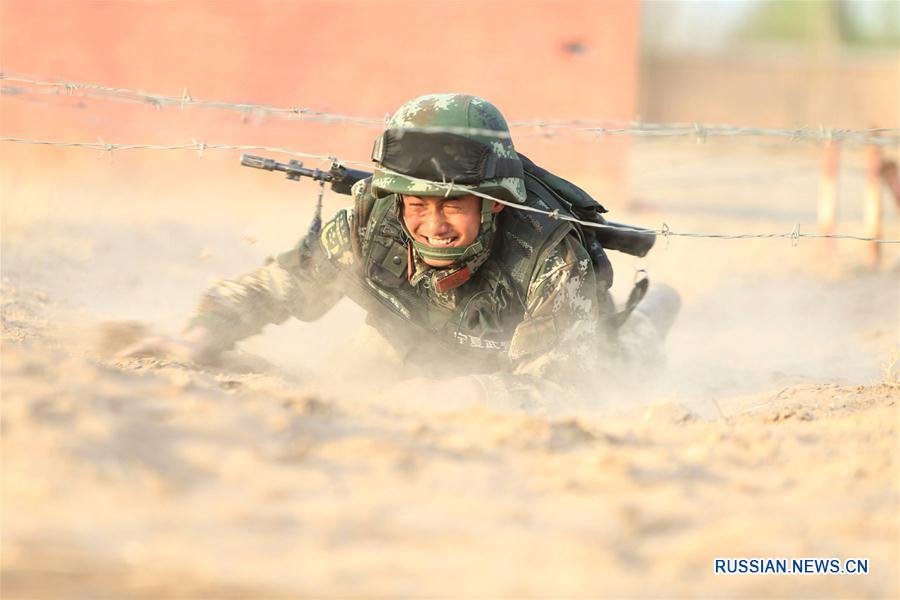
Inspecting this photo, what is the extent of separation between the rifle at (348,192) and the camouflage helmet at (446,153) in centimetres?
38

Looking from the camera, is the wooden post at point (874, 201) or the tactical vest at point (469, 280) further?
the wooden post at point (874, 201)

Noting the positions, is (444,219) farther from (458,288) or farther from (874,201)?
(874,201)

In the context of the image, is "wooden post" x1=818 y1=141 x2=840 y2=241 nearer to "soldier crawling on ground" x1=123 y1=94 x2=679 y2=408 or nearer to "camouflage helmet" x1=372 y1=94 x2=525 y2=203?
"soldier crawling on ground" x1=123 y1=94 x2=679 y2=408

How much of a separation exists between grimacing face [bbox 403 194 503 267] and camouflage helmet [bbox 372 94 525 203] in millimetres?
68

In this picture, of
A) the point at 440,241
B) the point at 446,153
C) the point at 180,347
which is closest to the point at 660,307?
the point at 440,241

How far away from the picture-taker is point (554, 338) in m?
3.37

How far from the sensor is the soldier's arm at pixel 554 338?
10.8 ft

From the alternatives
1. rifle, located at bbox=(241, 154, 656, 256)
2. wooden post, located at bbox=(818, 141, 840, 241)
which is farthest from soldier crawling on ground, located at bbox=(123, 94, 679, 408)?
wooden post, located at bbox=(818, 141, 840, 241)

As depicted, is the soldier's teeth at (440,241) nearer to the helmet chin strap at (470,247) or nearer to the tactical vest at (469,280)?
the helmet chin strap at (470,247)

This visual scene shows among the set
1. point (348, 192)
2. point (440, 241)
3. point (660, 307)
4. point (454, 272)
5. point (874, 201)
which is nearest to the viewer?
point (440, 241)

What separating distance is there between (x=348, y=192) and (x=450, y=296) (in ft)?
2.15

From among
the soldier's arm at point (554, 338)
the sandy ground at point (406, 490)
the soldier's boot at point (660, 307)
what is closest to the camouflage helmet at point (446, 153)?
the soldier's arm at point (554, 338)

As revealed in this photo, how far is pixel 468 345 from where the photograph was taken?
372 cm

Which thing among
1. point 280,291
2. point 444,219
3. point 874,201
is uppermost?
point 874,201
